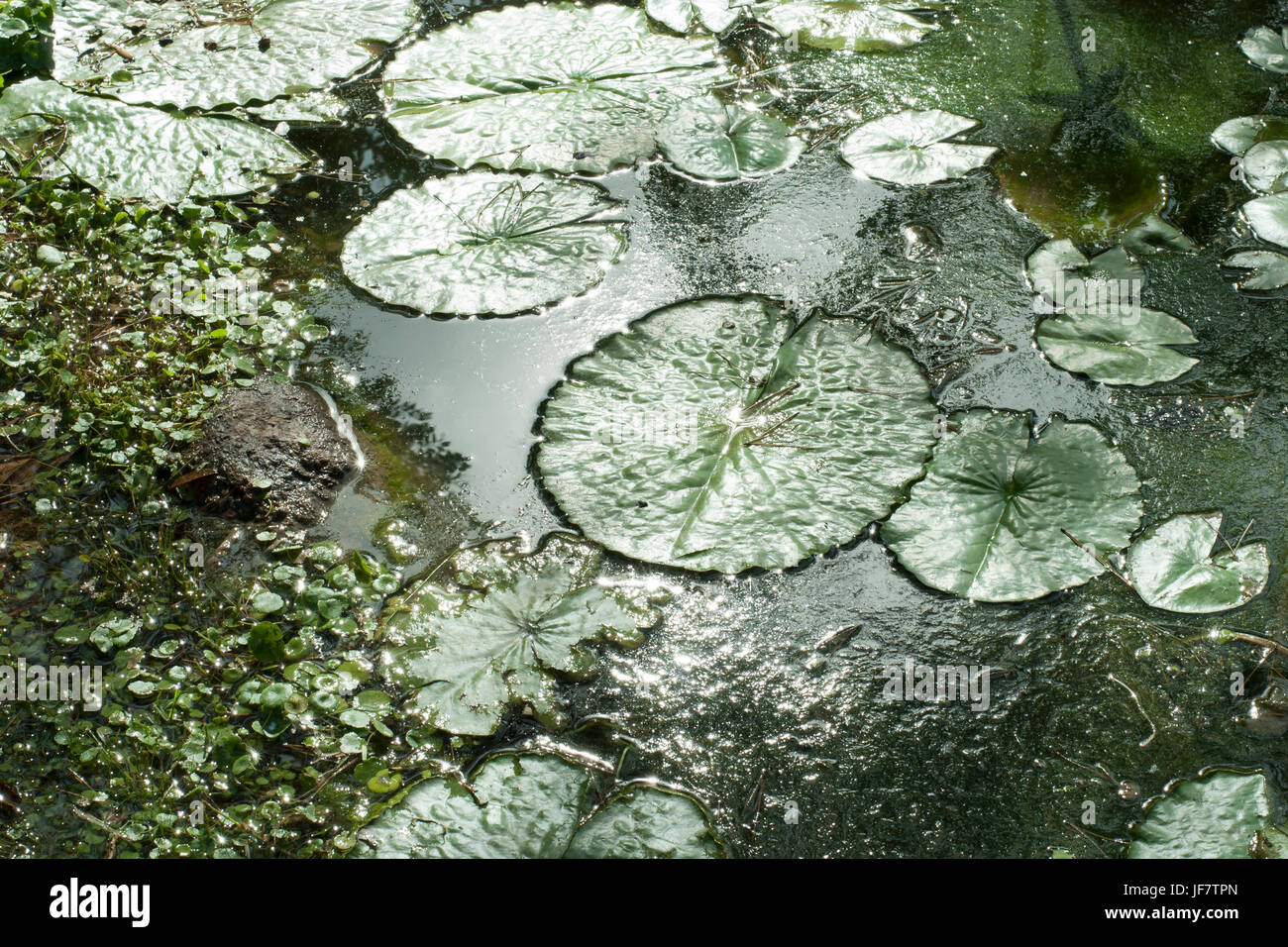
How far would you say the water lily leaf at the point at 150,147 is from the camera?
3.41 metres

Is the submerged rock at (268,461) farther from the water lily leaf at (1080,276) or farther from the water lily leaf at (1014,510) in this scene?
the water lily leaf at (1080,276)

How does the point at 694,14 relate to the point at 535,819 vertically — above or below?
above

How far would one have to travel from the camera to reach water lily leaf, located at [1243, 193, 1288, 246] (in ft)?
10.5

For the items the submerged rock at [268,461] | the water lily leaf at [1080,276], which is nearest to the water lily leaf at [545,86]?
the submerged rock at [268,461]

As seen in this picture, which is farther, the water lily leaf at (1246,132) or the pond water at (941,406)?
the water lily leaf at (1246,132)

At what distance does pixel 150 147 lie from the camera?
350cm

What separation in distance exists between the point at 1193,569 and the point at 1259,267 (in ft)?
4.30

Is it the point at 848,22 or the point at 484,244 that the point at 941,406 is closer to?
the point at 484,244

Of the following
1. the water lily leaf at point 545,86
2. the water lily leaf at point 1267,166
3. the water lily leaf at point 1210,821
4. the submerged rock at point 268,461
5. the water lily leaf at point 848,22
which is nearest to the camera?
the water lily leaf at point 1210,821

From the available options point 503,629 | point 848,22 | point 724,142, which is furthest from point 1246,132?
point 503,629

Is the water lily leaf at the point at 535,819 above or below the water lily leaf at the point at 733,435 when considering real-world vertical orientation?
below

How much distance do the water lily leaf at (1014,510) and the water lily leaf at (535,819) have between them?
843 mm
